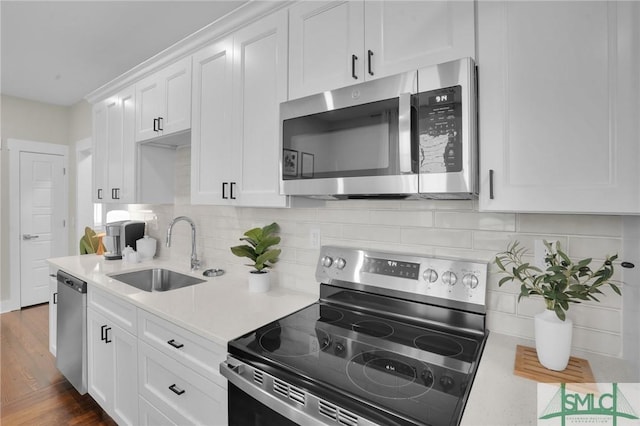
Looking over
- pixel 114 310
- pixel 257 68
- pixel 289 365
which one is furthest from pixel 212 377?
pixel 257 68

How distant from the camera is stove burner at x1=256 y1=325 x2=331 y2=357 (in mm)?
1134

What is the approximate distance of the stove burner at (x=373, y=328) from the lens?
4.23 feet

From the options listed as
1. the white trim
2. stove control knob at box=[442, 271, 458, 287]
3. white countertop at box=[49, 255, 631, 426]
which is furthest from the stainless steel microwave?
the white trim

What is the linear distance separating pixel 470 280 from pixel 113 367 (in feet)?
6.51

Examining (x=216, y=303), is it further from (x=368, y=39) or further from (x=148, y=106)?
(x=148, y=106)

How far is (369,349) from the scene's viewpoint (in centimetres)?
115

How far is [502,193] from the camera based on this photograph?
989 millimetres

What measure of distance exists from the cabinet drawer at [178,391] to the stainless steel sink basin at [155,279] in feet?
2.47

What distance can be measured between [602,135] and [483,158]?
28 cm

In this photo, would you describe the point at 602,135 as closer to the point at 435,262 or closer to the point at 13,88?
the point at 435,262

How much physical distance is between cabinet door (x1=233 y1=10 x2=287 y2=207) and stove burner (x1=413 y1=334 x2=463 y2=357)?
83 cm

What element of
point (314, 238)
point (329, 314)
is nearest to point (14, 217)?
point (314, 238)

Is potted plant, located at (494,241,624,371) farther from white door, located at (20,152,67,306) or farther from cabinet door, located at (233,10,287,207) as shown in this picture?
white door, located at (20,152,67,306)

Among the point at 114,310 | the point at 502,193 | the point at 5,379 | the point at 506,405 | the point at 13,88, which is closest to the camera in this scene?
the point at 506,405
